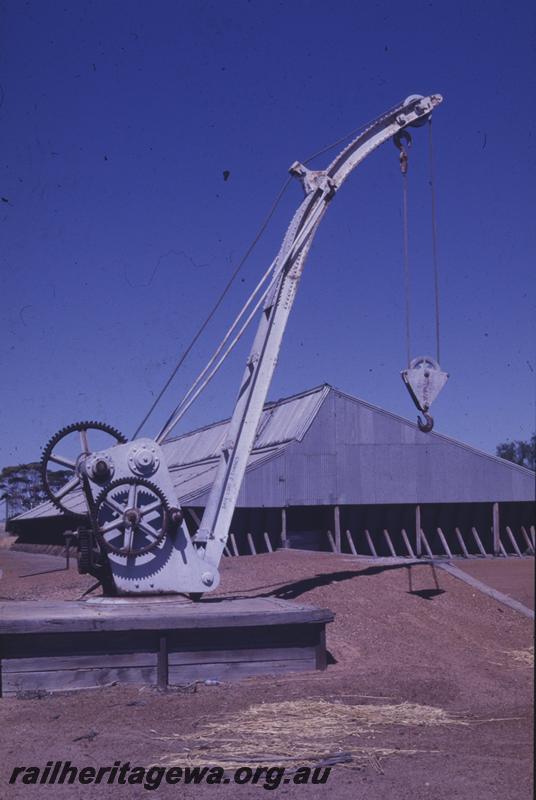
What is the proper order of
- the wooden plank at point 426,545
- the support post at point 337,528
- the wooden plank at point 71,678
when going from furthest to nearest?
the wooden plank at point 426,545, the support post at point 337,528, the wooden plank at point 71,678

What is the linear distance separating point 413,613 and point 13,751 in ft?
26.6

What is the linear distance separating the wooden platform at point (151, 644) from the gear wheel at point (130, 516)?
0.90 m

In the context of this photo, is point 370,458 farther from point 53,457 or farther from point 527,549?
point 53,457

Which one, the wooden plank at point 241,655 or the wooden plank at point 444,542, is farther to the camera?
the wooden plank at point 444,542

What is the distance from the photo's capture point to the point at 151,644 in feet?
32.8

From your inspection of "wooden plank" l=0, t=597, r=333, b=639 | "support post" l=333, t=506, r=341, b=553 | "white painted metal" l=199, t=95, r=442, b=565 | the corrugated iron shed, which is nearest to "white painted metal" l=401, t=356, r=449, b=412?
"white painted metal" l=199, t=95, r=442, b=565

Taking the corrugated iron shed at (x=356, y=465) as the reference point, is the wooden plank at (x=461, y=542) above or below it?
below

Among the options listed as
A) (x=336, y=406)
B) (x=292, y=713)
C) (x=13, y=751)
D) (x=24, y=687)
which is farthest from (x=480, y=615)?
(x=336, y=406)

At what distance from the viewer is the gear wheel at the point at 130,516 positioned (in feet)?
37.4

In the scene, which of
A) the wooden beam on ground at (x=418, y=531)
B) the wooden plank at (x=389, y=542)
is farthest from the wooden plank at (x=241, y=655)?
the wooden beam on ground at (x=418, y=531)

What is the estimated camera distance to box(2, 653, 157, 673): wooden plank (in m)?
9.52

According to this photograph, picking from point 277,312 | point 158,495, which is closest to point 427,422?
point 277,312

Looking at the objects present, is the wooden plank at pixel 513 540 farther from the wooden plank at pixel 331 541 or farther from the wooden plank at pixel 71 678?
the wooden plank at pixel 71 678

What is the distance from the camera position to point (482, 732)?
25.3 feet
